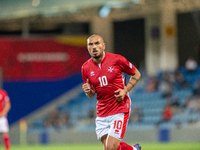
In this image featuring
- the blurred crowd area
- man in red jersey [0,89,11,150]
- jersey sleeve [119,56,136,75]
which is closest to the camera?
jersey sleeve [119,56,136,75]

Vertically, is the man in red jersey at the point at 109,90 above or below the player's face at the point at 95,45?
below

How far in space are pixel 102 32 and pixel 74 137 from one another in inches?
367

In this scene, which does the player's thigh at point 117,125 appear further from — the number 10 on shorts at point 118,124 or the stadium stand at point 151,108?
the stadium stand at point 151,108

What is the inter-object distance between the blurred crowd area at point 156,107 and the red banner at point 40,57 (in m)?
2.14

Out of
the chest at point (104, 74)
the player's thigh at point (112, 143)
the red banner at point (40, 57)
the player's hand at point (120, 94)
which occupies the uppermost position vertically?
the red banner at point (40, 57)

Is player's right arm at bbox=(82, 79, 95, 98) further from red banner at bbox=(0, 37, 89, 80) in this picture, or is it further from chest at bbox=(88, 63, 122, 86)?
red banner at bbox=(0, 37, 89, 80)

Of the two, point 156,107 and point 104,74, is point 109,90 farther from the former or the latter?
point 156,107

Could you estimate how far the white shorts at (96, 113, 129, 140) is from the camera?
282 inches

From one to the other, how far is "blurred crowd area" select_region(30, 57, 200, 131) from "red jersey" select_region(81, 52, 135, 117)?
11.9 metres

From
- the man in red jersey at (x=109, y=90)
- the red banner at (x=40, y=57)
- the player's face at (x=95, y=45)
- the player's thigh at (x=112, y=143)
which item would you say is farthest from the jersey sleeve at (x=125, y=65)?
the red banner at (x=40, y=57)

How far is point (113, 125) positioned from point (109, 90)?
1.81ft

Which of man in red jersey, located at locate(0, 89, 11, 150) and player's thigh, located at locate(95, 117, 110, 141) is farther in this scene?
man in red jersey, located at locate(0, 89, 11, 150)

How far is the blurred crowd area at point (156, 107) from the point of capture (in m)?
19.8

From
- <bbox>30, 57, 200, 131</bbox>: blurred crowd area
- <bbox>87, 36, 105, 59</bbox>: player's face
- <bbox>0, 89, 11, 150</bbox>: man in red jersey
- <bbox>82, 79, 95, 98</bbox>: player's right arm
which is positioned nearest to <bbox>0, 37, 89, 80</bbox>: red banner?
<bbox>30, 57, 200, 131</bbox>: blurred crowd area
